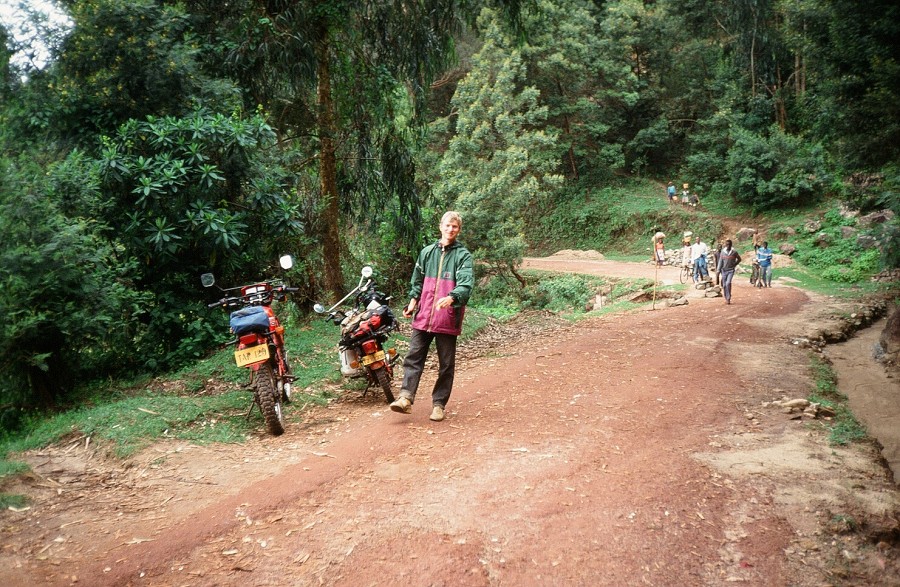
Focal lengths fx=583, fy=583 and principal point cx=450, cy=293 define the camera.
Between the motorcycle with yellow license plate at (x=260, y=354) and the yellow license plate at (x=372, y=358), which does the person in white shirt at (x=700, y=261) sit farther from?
the motorcycle with yellow license plate at (x=260, y=354)

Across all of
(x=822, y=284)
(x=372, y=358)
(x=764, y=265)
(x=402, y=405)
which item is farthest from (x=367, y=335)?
(x=822, y=284)

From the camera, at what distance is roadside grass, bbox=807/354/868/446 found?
5.18m

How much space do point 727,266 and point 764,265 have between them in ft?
13.8

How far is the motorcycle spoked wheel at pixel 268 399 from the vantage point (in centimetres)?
530

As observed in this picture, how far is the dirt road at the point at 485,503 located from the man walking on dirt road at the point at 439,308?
1.07 feet

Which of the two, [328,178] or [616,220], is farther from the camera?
[616,220]

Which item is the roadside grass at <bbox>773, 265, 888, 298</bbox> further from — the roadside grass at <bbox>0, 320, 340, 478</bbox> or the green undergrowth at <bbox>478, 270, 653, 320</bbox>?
the roadside grass at <bbox>0, 320, 340, 478</bbox>

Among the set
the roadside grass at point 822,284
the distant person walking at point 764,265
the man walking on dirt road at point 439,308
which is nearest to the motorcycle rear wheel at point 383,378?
the man walking on dirt road at point 439,308

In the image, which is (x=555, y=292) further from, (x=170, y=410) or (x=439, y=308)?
(x=170, y=410)

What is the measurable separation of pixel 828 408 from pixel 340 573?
17.3 ft

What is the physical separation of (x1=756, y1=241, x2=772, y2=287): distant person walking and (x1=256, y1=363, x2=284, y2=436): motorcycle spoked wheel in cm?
1680

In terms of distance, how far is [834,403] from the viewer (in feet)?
21.1

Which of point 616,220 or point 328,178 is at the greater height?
point 328,178

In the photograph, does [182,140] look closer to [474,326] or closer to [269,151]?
[269,151]
